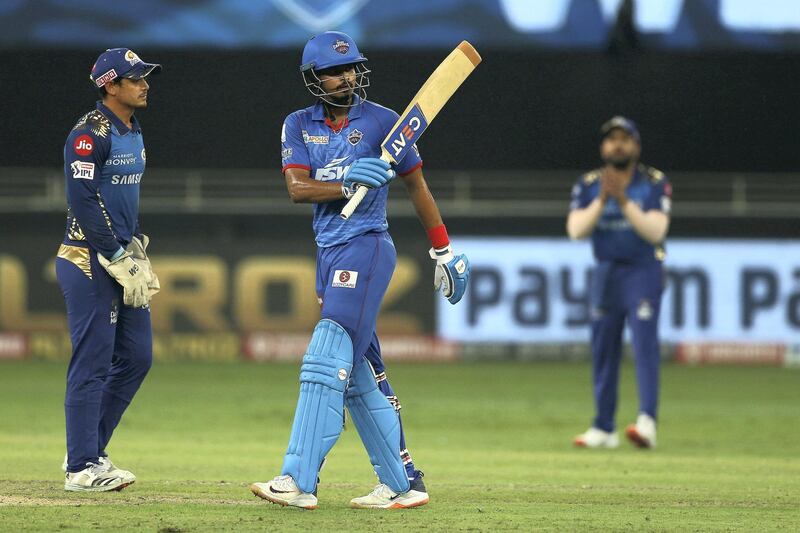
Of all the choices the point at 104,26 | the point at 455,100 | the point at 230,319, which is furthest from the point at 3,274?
the point at 455,100

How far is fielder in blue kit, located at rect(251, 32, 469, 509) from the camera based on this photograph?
19.0 feet

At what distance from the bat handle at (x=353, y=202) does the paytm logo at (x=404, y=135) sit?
0.73 ft

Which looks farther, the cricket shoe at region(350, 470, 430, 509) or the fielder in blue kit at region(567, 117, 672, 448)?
the fielder in blue kit at region(567, 117, 672, 448)

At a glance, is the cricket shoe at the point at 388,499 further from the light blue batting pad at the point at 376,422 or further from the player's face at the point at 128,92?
the player's face at the point at 128,92

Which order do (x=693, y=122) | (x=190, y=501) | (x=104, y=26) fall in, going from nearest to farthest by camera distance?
1. (x=190, y=501)
2. (x=104, y=26)
3. (x=693, y=122)

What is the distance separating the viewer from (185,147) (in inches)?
821

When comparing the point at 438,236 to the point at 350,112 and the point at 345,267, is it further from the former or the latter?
the point at 350,112

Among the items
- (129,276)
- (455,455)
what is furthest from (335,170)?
(455,455)

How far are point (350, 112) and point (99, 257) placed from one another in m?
1.36

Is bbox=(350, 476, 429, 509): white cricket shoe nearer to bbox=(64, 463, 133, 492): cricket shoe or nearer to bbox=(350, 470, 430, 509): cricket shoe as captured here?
bbox=(350, 470, 430, 509): cricket shoe

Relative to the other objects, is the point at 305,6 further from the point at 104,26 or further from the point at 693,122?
the point at 693,122

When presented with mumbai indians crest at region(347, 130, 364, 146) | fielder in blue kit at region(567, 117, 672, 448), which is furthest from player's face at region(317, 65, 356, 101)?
fielder in blue kit at region(567, 117, 672, 448)

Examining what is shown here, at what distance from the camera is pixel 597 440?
966 centimetres

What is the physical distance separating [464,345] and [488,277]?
2.88 ft
